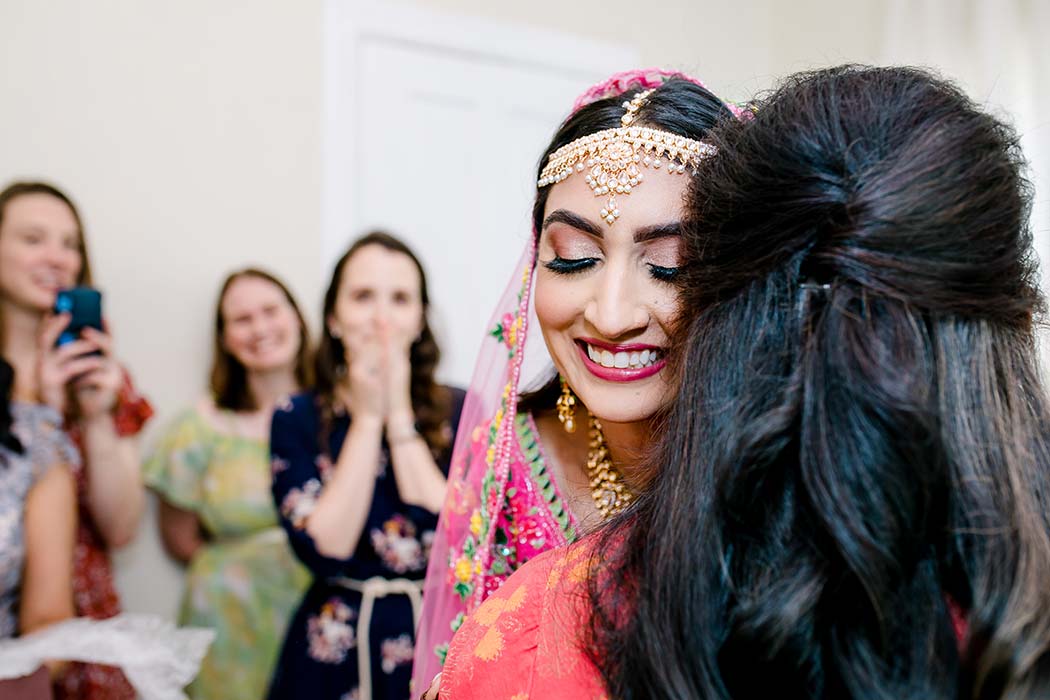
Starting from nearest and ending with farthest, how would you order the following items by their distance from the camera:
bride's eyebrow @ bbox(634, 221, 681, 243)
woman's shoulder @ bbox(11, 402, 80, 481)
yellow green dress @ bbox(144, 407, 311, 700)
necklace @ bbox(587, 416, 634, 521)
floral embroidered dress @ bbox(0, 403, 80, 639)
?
bride's eyebrow @ bbox(634, 221, 681, 243)
necklace @ bbox(587, 416, 634, 521)
floral embroidered dress @ bbox(0, 403, 80, 639)
woman's shoulder @ bbox(11, 402, 80, 481)
yellow green dress @ bbox(144, 407, 311, 700)

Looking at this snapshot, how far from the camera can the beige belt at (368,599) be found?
2.03 metres

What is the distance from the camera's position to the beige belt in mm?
2031

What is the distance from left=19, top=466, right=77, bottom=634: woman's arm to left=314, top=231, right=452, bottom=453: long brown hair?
651 mm

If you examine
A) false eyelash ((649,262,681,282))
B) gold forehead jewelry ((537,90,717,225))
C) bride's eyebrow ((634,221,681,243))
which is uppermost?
gold forehead jewelry ((537,90,717,225))

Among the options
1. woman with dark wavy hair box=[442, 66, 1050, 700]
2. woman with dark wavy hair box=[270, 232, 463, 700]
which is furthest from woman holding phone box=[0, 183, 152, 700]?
woman with dark wavy hair box=[442, 66, 1050, 700]

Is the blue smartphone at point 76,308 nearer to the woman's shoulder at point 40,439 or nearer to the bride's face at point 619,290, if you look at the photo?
the woman's shoulder at point 40,439

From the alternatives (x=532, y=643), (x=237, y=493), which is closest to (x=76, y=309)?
(x=237, y=493)

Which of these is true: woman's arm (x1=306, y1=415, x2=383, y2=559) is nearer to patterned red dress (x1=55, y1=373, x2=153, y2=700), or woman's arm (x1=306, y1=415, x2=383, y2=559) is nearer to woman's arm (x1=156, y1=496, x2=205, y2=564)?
patterned red dress (x1=55, y1=373, x2=153, y2=700)

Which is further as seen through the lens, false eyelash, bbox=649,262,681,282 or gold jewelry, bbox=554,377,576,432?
gold jewelry, bbox=554,377,576,432

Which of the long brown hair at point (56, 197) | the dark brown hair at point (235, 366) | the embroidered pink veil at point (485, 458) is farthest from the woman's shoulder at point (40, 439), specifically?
the embroidered pink veil at point (485, 458)

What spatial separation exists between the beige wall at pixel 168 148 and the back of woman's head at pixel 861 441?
1.91 meters

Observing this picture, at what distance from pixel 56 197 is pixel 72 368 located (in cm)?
47

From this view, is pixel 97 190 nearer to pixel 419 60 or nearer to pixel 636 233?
pixel 419 60

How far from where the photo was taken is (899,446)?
2.15ft
